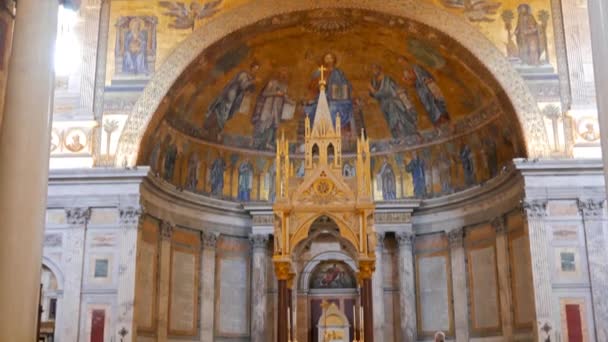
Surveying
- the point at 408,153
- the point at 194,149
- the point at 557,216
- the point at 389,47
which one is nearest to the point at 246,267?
the point at 194,149

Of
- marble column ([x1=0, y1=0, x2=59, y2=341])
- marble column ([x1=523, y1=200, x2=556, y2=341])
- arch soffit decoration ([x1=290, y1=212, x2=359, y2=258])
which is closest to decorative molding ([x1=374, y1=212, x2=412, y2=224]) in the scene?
marble column ([x1=523, y1=200, x2=556, y2=341])

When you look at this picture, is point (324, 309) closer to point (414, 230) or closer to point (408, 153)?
point (414, 230)

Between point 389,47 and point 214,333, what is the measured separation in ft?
41.4

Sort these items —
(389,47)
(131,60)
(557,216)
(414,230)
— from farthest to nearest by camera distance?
(414,230) < (389,47) < (131,60) < (557,216)

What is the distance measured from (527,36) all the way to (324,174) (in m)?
8.70

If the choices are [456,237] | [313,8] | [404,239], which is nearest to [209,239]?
[404,239]

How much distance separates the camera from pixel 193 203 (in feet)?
87.7

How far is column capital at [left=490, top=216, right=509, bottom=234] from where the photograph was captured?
24609 millimetres

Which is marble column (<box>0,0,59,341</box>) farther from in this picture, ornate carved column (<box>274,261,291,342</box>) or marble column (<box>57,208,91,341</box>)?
marble column (<box>57,208,91,341</box>)

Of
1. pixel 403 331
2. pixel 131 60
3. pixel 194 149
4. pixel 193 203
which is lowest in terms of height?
pixel 403 331

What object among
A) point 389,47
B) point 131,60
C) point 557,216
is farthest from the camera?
point 389,47

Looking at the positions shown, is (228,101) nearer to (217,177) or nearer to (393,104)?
(217,177)

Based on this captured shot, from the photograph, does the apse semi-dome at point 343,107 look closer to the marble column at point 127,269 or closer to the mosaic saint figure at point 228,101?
the mosaic saint figure at point 228,101

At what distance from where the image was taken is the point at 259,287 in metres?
27.9
